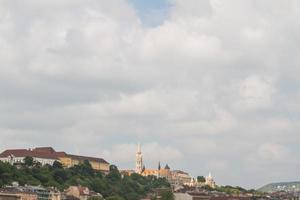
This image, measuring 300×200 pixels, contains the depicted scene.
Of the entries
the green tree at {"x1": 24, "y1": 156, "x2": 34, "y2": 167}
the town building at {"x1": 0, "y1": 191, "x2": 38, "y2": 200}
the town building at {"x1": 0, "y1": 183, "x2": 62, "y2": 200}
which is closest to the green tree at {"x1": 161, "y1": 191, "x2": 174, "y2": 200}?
the town building at {"x1": 0, "y1": 183, "x2": 62, "y2": 200}

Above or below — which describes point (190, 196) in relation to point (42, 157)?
below

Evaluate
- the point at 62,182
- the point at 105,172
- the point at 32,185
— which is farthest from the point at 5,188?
the point at 105,172

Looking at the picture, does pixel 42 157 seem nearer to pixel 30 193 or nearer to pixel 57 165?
pixel 57 165


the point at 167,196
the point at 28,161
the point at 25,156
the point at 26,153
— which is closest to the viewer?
the point at 167,196

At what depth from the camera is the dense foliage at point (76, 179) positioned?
14012cm

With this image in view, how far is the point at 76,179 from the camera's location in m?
157

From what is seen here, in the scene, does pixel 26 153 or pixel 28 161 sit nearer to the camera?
pixel 28 161

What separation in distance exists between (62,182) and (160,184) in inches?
1979

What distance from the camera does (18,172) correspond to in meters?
143

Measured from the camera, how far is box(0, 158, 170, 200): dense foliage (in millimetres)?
140125

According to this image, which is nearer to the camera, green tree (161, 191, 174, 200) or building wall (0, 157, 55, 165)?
green tree (161, 191, 174, 200)

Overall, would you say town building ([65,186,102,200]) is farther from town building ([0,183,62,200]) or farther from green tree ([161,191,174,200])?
green tree ([161,191,174,200])

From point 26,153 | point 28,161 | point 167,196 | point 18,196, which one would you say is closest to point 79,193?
point 167,196

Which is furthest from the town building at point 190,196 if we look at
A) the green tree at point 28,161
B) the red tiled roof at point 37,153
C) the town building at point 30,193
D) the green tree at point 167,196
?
the red tiled roof at point 37,153
